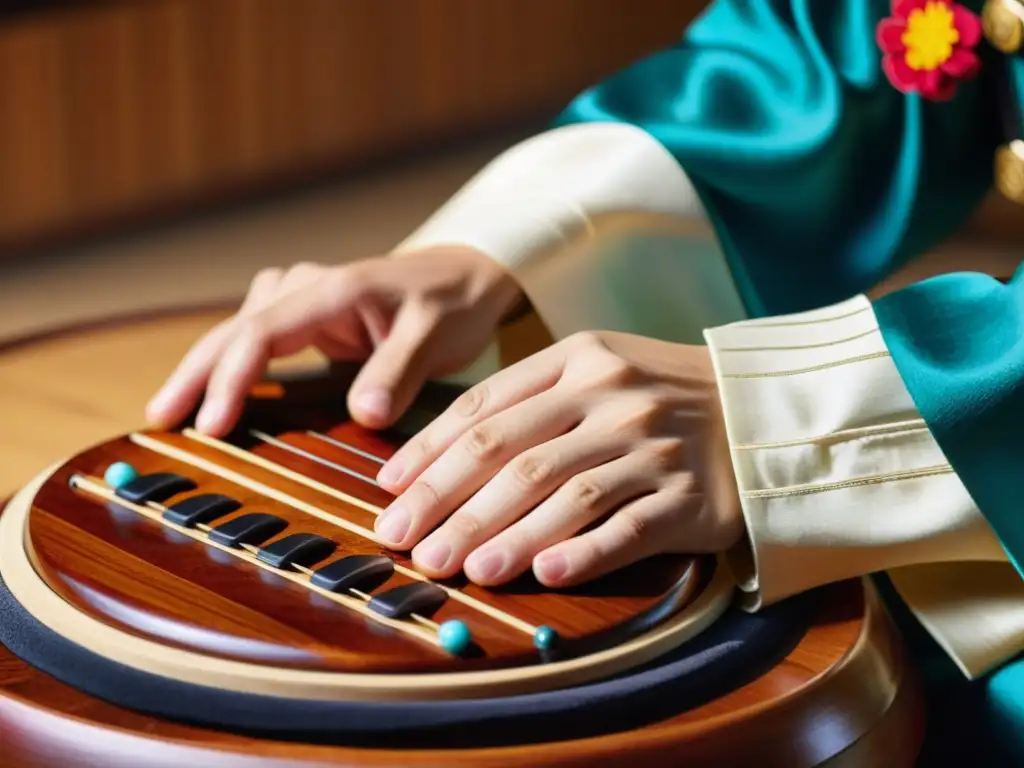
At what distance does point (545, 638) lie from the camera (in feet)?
1.99

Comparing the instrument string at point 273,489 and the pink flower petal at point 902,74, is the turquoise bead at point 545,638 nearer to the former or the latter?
the instrument string at point 273,489

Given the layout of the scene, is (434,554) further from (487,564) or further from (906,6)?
(906,6)

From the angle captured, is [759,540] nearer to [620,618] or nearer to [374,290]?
[620,618]

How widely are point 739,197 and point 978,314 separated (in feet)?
0.82

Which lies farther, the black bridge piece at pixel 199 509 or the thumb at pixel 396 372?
the thumb at pixel 396 372

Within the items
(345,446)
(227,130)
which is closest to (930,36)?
(345,446)

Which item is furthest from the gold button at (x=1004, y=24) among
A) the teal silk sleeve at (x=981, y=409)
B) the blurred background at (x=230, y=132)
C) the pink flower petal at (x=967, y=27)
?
the blurred background at (x=230, y=132)

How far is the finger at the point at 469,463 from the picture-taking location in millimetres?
686

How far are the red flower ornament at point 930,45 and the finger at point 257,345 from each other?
389 millimetres

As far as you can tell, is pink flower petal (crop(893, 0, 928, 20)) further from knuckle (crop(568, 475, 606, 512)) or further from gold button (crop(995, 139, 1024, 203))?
knuckle (crop(568, 475, 606, 512))

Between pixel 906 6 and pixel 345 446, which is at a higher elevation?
pixel 906 6

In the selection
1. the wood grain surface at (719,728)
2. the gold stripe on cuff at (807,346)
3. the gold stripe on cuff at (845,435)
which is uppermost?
the gold stripe on cuff at (807,346)

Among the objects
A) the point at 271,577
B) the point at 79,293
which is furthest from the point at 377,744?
the point at 79,293

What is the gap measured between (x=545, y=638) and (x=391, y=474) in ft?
0.52
